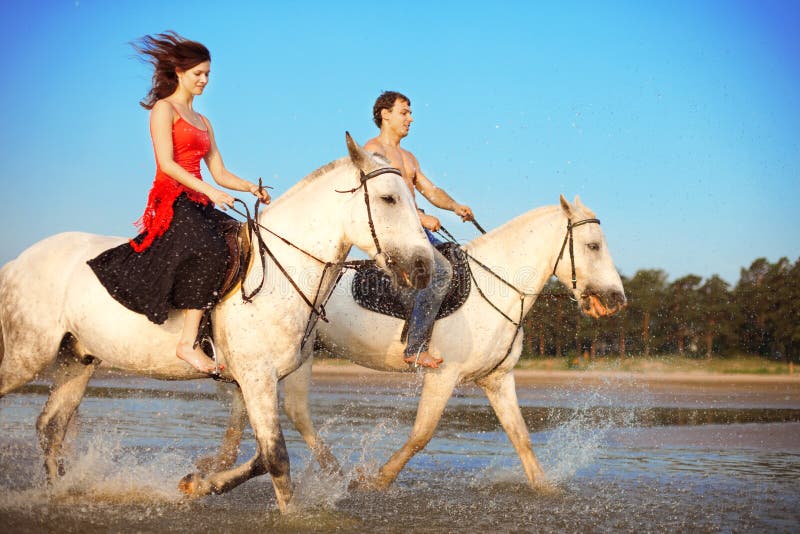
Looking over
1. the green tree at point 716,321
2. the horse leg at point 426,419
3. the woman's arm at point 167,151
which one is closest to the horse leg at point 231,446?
the horse leg at point 426,419

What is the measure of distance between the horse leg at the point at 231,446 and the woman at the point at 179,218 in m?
2.18

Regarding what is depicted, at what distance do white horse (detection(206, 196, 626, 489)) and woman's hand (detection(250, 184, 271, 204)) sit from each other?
2227 millimetres

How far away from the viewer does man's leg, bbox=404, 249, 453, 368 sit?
775 centimetres

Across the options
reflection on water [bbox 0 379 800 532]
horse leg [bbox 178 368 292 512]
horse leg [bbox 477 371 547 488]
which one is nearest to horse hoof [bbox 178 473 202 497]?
horse leg [bbox 178 368 292 512]

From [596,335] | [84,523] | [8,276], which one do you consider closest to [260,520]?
[84,523]

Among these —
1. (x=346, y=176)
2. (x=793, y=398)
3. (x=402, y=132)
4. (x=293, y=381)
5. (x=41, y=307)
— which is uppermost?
(x=402, y=132)

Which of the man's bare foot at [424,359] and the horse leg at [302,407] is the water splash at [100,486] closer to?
the horse leg at [302,407]

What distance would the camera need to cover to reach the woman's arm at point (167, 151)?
245 inches

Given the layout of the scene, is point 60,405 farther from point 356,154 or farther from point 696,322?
point 696,322

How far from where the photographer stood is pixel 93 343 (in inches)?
270

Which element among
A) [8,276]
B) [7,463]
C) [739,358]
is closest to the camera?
[8,276]

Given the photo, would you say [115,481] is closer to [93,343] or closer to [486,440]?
[93,343]

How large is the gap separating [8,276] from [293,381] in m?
2.79

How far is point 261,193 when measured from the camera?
6.29 meters
